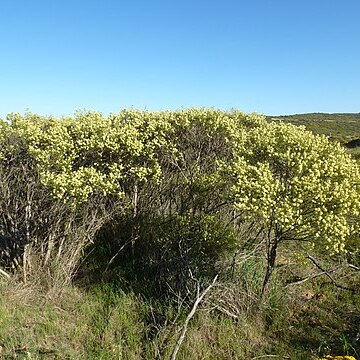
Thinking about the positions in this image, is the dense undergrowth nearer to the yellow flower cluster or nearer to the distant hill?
the yellow flower cluster

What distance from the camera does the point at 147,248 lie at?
7.74 m

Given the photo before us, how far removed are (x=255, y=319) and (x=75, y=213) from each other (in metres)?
3.36

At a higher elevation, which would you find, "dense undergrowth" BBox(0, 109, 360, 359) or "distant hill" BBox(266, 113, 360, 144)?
"distant hill" BBox(266, 113, 360, 144)

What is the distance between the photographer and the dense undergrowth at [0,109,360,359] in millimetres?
5516

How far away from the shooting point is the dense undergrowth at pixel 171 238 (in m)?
5.52

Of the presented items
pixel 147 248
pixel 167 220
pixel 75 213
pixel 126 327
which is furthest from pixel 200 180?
pixel 126 327

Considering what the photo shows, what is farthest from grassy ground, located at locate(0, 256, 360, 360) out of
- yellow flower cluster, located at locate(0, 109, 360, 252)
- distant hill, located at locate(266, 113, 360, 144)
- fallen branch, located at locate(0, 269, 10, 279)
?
distant hill, located at locate(266, 113, 360, 144)

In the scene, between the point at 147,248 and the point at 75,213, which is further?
the point at 147,248

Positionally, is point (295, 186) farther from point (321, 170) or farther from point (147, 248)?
point (147, 248)

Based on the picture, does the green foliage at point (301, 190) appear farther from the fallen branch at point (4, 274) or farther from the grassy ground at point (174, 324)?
the fallen branch at point (4, 274)

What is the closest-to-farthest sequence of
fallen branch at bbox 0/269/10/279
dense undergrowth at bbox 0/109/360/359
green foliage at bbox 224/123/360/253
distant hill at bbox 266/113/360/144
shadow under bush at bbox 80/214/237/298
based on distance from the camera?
green foliage at bbox 224/123/360/253 → dense undergrowth at bbox 0/109/360/359 → shadow under bush at bbox 80/214/237/298 → fallen branch at bbox 0/269/10/279 → distant hill at bbox 266/113/360/144

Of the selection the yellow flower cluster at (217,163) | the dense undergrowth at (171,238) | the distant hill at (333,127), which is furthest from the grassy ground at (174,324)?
the distant hill at (333,127)

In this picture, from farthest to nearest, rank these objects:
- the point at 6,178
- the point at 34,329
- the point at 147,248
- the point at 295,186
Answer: the point at 147,248, the point at 6,178, the point at 34,329, the point at 295,186

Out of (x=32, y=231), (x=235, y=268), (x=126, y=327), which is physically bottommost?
(x=126, y=327)
